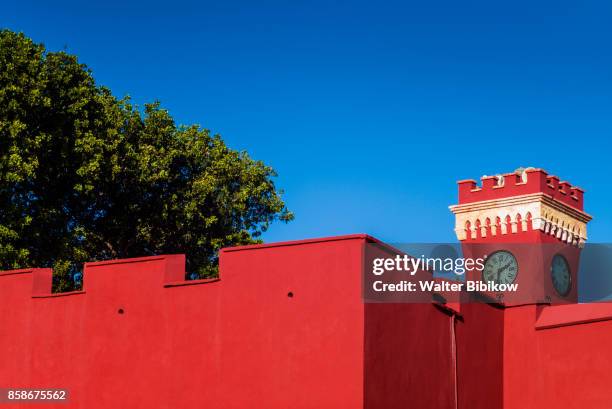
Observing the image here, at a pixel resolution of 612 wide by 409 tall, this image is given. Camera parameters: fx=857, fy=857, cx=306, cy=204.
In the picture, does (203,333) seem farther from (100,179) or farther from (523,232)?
(100,179)

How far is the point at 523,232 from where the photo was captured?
25.8m

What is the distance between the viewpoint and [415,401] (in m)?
17.5

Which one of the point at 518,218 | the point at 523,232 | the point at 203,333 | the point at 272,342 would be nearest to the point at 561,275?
the point at 523,232

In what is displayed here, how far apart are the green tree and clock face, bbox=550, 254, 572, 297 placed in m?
15.3

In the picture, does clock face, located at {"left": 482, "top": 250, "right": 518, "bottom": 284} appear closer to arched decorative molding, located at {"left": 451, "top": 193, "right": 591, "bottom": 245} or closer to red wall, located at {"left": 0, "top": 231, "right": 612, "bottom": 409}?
arched decorative molding, located at {"left": 451, "top": 193, "right": 591, "bottom": 245}

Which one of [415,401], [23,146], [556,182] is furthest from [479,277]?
[23,146]

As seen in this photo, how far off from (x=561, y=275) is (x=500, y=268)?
1.80 m

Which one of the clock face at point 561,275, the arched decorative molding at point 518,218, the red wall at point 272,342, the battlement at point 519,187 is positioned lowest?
the red wall at point 272,342

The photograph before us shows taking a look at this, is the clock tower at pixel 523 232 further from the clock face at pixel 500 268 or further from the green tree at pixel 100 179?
the green tree at pixel 100 179

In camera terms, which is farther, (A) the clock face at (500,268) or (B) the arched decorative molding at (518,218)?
(B) the arched decorative molding at (518,218)

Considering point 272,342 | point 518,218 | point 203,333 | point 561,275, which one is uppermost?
point 518,218

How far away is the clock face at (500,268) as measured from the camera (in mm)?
25375

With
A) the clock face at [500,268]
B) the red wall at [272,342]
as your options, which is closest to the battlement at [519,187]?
the clock face at [500,268]

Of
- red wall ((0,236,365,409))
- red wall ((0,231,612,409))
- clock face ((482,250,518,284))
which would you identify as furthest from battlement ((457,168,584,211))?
red wall ((0,236,365,409))
